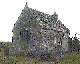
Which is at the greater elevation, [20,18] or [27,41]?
[20,18]

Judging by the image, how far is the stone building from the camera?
16.4m

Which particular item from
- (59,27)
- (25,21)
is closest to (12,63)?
(25,21)

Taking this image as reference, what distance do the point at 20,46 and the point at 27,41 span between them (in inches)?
50.2

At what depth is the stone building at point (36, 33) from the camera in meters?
16.4

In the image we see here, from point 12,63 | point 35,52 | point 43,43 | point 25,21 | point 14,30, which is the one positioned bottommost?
point 12,63

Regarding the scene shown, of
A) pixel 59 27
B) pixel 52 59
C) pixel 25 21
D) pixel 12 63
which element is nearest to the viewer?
pixel 12 63

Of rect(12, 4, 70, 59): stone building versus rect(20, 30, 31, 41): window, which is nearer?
rect(12, 4, 70, 59): stone building

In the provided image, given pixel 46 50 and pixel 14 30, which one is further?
pixel 14 30

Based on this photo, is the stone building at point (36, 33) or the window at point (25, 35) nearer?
the stone building at point (36, 33)

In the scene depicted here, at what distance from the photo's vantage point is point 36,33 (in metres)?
16.7

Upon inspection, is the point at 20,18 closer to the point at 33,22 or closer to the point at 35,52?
the point at 33,22

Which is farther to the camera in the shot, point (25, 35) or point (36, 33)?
point (25, 35)

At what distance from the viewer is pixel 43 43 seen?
16.2 meters

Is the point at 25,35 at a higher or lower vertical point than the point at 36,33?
lower
